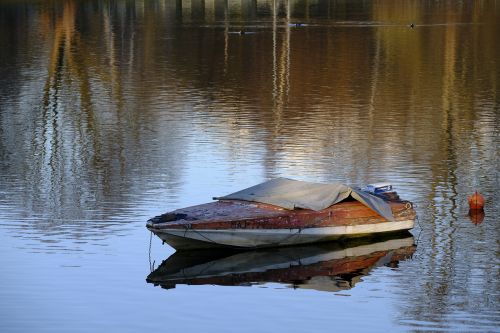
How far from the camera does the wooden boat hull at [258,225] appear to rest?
98.3 feet

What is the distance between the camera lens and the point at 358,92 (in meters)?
62.7

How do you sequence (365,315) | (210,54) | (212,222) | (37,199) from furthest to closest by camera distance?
1. (210,54)
2. (37,199)
3. (212,222)
4. (365,315)

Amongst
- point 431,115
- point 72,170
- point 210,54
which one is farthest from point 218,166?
point 210,54

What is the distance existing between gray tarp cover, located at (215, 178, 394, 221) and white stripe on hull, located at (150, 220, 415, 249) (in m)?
0.59

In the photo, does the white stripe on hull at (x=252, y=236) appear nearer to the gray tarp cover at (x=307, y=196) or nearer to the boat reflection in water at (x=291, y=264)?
the boat reflection in water at (x=291, y=264)

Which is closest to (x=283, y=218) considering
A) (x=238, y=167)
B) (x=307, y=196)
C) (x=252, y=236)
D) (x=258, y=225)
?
(x=258, y=225)

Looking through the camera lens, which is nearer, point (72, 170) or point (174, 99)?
point (72, 170)

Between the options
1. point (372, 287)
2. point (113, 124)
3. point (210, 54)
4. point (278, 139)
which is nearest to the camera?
point (372, 287)

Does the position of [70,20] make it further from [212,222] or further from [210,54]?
[212,222]

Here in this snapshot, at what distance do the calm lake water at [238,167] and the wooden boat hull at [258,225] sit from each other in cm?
49

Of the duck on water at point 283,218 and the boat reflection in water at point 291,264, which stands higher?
the duck on water at point 283,218

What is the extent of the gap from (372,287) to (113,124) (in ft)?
88.2

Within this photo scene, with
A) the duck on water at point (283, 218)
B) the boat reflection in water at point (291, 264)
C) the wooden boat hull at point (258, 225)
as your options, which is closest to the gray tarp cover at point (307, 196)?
the duck on water at point (283, 218)

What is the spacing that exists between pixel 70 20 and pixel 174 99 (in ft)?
188
